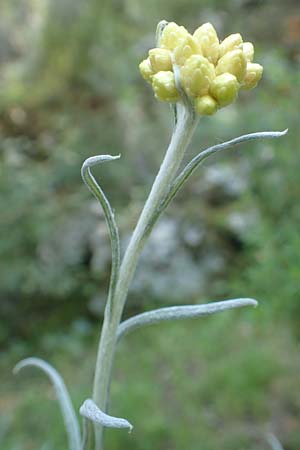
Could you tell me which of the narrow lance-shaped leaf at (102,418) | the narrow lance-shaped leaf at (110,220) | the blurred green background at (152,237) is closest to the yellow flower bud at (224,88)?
the narrow lance-shaped leaf at (110,220)

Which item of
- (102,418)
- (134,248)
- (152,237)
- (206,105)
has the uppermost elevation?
(206,105)

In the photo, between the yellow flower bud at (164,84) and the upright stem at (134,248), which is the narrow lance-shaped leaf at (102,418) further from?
the yellow flower bud at (164,84)

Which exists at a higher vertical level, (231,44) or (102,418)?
(231,44)

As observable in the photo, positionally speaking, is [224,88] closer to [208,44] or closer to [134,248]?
[208,44]

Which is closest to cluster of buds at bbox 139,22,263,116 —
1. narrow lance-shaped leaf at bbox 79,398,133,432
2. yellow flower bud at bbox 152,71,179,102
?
yellow flower bud at bbox 152,71,179,102

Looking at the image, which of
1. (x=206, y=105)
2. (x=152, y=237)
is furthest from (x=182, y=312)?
(x=152, y=237)

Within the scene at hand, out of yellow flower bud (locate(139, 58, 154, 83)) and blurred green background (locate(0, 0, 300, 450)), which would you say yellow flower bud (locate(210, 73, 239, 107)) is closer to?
yellow flower bud (locate(139, 58, 154, 83))

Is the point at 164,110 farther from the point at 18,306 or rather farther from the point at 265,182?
the point at 265,182
